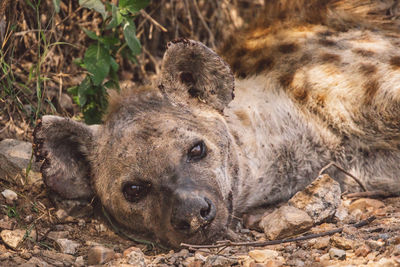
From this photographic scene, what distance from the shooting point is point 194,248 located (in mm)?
2182

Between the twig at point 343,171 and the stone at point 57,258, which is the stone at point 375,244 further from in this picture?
the stone at point 57,258

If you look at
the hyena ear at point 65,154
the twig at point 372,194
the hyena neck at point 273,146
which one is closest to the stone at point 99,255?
the hyena ear at point 65,154

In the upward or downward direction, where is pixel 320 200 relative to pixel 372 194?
upward

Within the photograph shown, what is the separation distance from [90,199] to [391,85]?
1537 mm

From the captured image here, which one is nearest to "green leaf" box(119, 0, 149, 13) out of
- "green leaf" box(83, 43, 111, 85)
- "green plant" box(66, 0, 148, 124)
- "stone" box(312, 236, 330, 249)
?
"green plant" box(66, 0, 148, 124)

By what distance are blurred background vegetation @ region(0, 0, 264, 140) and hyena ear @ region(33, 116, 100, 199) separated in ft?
0.85

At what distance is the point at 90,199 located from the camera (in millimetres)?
2709

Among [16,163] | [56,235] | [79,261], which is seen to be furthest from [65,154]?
[79,261]

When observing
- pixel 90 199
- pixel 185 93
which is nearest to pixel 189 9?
pixel 185 93

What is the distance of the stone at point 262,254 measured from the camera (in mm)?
2068

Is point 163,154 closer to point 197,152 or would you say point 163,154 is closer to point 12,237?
point 197,152

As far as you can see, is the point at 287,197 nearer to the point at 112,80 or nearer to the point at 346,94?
the point at 346,94

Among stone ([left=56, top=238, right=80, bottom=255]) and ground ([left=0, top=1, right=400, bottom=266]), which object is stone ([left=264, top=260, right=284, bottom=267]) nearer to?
ground ([left=0, top=1, right=400, bottom=266])

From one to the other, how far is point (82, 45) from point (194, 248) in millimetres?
2029
